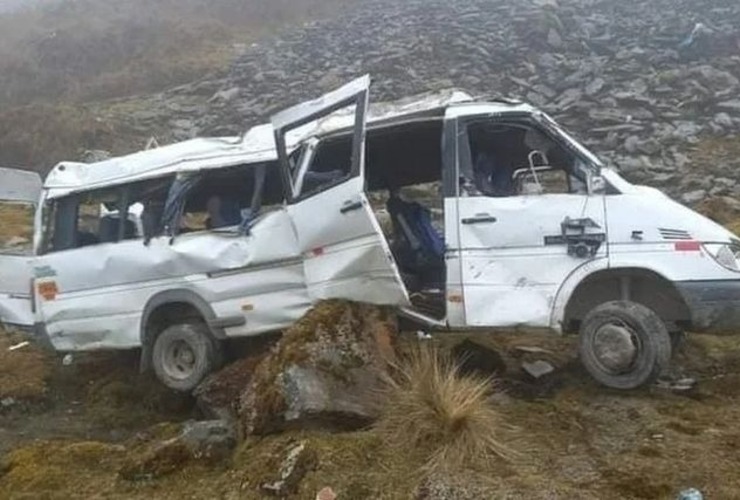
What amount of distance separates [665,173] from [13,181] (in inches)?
400

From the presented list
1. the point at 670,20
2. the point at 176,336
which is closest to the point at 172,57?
the point at 670,20

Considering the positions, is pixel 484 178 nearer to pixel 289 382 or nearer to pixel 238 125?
pixel 289 382

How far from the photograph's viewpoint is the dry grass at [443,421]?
18.2ft

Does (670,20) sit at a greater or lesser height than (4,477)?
greater

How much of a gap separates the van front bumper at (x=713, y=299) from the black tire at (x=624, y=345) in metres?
0.27

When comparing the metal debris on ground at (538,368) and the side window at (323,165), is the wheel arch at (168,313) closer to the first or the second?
the side window at (323,165)

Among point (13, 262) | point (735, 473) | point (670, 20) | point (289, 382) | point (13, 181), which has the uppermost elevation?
point (670, 20)

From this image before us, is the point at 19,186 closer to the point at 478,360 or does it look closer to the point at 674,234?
the point at 478,360

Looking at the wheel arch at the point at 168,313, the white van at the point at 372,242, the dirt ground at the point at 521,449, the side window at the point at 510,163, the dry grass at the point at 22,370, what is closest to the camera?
the dirt ground at the point at 521,449

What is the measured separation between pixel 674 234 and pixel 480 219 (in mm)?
1435

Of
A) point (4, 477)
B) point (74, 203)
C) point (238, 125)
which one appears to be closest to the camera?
point (4, 477)

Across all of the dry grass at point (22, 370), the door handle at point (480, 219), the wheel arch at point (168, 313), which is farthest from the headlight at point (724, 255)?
the dry grass at point (22, 370)

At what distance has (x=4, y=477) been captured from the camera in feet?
20.2

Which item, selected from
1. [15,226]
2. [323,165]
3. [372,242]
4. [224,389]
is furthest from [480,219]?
[15,226]
